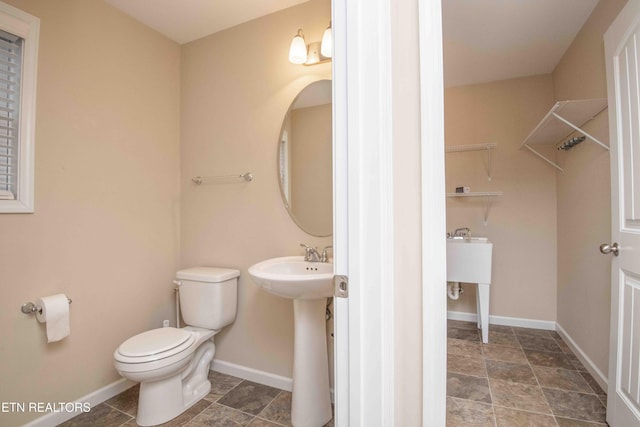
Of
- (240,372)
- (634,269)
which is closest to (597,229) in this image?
(634,269)

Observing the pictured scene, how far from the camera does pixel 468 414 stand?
160cm

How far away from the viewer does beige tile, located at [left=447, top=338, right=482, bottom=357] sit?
224 centimetres

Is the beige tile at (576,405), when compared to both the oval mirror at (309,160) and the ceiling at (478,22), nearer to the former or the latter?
the oval mirror at (309,160)

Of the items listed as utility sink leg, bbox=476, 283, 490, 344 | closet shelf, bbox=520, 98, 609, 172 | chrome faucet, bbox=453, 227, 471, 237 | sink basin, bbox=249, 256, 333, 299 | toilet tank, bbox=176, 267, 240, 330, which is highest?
closet shelf, bbox=520, 98, 609, 172

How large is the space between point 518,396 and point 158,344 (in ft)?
6.90

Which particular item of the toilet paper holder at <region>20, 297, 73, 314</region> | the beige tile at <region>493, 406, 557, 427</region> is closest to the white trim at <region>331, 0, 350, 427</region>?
the beige tile at <region>493, 406, 557, 427</region>

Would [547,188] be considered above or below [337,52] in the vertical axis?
below

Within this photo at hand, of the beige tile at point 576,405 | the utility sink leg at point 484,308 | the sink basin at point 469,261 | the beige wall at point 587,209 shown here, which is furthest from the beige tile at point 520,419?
the sink basin at point 469,261

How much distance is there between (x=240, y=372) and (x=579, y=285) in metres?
2.56

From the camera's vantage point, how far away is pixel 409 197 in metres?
0.73

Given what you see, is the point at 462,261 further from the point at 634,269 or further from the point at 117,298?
the point at 117,298

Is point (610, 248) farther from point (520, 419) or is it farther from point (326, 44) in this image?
point (326, 44)

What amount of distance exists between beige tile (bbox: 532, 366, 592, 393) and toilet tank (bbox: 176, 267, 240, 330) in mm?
2077

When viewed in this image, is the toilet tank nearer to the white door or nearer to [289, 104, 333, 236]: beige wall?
[289, 104, 333, 236]: beige wall
